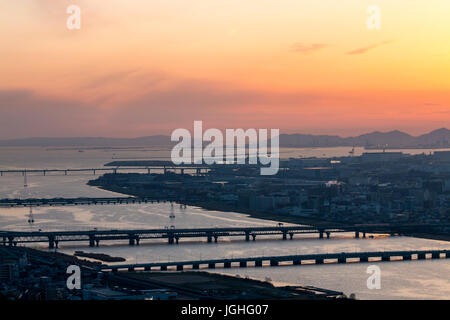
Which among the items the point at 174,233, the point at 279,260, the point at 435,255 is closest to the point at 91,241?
the point at 174,233

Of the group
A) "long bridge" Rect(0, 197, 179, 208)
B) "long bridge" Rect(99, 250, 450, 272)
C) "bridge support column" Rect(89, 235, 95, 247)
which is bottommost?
"long bridge" Rect(99, 250, 450, 272)

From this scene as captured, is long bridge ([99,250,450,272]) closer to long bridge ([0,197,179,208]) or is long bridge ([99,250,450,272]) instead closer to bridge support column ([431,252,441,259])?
bridge support column ([431,252,441,259])

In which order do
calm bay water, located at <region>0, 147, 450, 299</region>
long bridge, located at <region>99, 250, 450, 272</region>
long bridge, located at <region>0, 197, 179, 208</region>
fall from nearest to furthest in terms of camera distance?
1. calm bay water, located at <region>0, 147, 450, 299</region>
2. long bridge, located at <region>99, 250, 450, 272</region>
3. long bridge, located at <region>0, 197, 179, 208</region>

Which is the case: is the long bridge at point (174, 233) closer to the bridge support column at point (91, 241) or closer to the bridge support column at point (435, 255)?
the bridge support column at point (91, 241)

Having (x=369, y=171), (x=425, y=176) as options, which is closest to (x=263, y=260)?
(x=425, y=176)

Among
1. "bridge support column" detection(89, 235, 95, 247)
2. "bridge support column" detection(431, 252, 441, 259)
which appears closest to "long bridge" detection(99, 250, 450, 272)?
"bridge support column" detection(431, 252, 441, 259)

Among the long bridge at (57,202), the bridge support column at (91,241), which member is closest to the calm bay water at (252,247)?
the bridge support column at (91,241)
